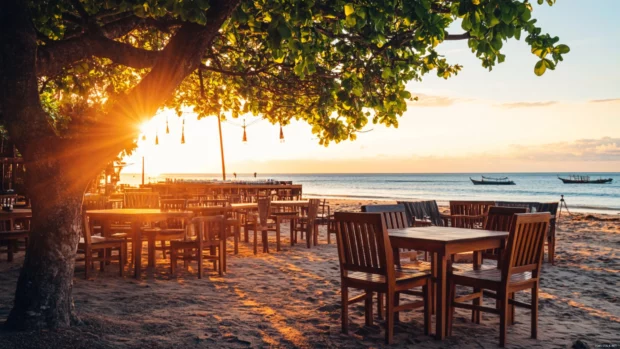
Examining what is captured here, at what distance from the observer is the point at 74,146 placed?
4.25 metres

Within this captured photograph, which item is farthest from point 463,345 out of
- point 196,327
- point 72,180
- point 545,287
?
point 72,180

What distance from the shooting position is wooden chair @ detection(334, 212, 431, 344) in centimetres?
409

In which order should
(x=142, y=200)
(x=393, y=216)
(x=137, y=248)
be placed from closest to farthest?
(x=393, y=216) → (x=137, y=248) → (x=142, y=200)

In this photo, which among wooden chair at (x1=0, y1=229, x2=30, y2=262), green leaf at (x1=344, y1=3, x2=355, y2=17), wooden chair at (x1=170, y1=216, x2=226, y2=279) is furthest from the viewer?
wooden chair at (x1=0, y1=229, x2=30, y2=262)

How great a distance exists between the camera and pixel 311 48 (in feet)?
15.4

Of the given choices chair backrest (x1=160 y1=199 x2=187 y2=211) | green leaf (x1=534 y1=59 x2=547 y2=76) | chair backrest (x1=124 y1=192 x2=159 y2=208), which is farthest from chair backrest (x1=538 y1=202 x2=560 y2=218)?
chair backrest (x1=124 y1=192 x2=159 y2=208)

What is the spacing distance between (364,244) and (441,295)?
752mm

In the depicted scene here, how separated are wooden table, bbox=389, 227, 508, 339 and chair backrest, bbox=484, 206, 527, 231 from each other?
2.57 ft

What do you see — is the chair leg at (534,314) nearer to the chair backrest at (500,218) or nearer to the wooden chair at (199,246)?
the chair backrest at (500,218)

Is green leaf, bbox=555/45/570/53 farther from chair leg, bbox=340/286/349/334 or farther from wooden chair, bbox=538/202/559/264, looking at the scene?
wooden chair, bbox=538/202/559/264

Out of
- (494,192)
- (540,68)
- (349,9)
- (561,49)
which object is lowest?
(494,192)

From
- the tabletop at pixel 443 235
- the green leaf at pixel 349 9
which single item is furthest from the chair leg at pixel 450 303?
the green leaf at pixel 349 9

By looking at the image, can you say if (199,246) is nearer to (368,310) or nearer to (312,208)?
(368,310)

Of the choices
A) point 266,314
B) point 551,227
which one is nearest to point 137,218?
point 266,314
